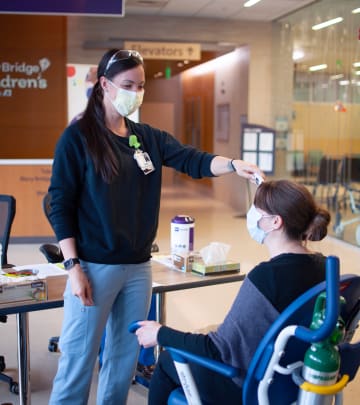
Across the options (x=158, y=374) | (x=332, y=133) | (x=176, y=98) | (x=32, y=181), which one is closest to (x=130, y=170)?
(x=158, y=374)

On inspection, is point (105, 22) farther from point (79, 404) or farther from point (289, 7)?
point (79, 404)

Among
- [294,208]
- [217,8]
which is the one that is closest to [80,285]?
[294,208]

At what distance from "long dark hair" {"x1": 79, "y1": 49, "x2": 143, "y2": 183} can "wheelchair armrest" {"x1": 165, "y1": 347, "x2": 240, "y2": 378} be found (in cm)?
65

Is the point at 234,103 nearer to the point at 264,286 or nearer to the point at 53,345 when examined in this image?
the point at 53,345

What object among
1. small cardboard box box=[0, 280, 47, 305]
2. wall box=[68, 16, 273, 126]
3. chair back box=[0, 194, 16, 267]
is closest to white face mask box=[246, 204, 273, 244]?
small cardboard box box=[0, 280, 47, 305]

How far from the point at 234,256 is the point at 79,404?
4408mm

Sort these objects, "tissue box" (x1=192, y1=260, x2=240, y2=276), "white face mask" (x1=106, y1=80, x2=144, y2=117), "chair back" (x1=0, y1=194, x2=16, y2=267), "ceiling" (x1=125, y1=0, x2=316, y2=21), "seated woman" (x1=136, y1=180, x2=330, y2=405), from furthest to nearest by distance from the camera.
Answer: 1. "ceiling" (x1=125, y1=0, x2=316, y2=21)
2. "chair back" (x1=0, y1=194, x2=16, y2=267)
3. "tissue box" (x1=192, y1=260, x2=240, y2=276)
4. "white face mask" (x1=106, y1=80, x2=144, y2=117)
5. "seated woman" (x1=136, y1=180, x2=330, y2=405)

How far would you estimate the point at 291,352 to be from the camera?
1.67 meters

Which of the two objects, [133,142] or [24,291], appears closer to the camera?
[133,142]

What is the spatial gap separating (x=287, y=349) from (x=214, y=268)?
1201 mm

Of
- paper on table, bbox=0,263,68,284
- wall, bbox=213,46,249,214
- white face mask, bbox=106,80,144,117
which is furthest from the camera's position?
wall, bbox=213,46,249,214

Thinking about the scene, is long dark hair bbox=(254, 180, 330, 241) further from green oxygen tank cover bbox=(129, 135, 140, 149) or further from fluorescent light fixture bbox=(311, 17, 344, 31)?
fluorescent light fixture bbox=(311, 17, 344, 31)

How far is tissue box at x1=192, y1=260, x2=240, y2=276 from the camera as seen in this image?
2824 mm

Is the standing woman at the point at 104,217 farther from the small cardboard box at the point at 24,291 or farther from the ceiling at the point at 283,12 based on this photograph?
the ceiling at the point at 283,12
